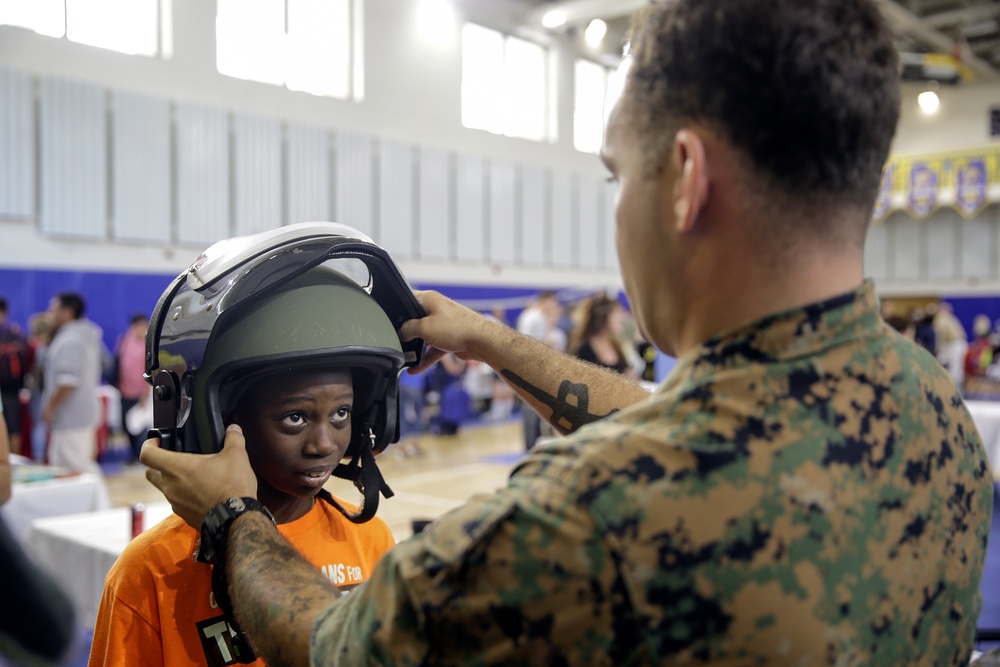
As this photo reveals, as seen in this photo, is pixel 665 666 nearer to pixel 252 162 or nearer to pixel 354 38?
pixel 252 162

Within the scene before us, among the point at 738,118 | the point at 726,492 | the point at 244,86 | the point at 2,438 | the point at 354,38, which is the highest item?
the point at 354,38

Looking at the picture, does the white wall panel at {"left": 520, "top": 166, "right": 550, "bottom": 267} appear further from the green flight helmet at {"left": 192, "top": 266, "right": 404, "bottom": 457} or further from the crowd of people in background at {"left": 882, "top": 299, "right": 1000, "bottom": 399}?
the green flight helmet at {"left": 192, "top": 266, "right": 404, "bottom": 457}

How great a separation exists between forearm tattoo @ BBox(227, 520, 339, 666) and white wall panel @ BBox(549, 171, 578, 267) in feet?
51.2

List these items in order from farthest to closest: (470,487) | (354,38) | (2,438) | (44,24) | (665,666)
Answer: (354,38), (44,24), (470,487), (2,438), (665,666)

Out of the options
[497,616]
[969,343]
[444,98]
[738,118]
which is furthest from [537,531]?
[969,343]

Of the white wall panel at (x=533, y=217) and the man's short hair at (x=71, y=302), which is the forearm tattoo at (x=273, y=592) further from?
the white wall panel at (x=533, y=217)

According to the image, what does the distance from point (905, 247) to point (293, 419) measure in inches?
924

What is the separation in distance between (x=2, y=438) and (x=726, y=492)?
7.33 ft

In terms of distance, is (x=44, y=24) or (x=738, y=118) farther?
(x=44, y=24)

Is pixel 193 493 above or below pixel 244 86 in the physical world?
below

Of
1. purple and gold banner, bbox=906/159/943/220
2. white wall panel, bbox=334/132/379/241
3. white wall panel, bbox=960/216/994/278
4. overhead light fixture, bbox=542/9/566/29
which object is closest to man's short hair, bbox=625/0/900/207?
white wall panel, bbox=334/132/379/241

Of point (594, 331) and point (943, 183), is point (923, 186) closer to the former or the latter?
point (943, 183)

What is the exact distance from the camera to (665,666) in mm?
784

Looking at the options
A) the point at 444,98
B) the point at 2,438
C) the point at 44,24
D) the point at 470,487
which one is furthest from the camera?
the point at 444,98
